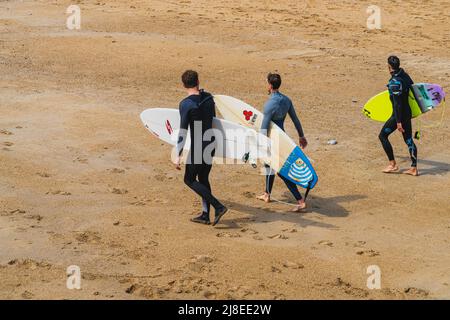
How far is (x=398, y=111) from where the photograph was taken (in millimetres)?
12617

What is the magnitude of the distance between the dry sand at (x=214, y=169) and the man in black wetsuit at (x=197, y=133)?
0.45 m

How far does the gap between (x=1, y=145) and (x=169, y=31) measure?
827cm

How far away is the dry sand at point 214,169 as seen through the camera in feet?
31.2

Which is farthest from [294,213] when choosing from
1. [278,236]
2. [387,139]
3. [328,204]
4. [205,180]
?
[387,139]

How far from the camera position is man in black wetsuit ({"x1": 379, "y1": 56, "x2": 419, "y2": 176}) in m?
12.5

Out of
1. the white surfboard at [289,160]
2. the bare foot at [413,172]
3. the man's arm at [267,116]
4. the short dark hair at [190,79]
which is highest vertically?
the short dark hair at [190,79]

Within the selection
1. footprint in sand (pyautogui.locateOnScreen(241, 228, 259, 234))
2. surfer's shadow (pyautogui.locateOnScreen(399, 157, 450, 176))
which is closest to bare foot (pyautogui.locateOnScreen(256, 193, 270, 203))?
footprint in sand (pyautogui.locateOnScreen(241, 228, 259, 234))

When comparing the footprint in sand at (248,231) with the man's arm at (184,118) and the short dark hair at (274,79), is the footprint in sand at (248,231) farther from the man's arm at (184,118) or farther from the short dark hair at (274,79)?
the short dark hair at (274,79)

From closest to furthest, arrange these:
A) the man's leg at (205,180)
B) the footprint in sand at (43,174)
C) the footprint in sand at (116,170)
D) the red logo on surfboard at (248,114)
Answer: the man's leg at (205,180)
the red logo on surfboard at (248,114)
the footprint in sand at (43,174)
the footprint in sand at (116,170)

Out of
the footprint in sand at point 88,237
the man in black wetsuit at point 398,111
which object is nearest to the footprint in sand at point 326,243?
the footprint in sand at point 88,237

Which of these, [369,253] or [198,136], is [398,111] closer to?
[369,253]

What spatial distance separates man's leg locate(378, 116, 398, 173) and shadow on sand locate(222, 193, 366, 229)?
1152 mm

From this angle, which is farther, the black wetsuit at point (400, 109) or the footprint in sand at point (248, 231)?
the black wetsuit at point (400, 109)

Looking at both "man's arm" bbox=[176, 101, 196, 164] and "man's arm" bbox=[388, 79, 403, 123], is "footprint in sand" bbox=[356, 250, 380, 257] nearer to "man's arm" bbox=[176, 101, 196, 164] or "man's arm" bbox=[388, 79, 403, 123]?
"man's arm" bbox=[176, 101, 196, 164]
